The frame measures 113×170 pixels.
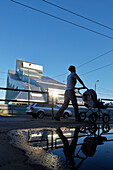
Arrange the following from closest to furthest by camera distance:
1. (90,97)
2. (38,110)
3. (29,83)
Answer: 1. (90,97)
2. (38,110)
3. (29,83)

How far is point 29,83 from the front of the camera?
8294 centimetres

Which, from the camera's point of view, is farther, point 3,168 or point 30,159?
point 30,159

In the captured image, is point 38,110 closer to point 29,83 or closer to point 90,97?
point 90,97

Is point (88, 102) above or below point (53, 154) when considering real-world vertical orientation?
above

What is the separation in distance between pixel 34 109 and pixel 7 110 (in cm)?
650

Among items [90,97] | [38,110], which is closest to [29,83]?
[38,110]

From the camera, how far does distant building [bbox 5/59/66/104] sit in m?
72.9

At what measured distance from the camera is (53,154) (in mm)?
1441

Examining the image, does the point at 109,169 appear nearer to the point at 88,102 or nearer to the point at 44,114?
the point at 88,102

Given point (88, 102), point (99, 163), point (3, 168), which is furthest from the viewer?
point (88, 102)

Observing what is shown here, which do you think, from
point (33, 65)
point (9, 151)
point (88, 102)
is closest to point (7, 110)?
point (88, 102)

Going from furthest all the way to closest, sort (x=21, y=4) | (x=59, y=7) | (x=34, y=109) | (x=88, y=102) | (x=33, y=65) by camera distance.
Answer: (x=33, y=65) → (x=34, y=109) → (x=59, y=7) → (x=21, y=4) → (x=88, y=102)

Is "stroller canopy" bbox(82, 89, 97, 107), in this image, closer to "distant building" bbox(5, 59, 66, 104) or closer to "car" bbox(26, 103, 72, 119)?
"car" bbox(26, 103, 72, 119)

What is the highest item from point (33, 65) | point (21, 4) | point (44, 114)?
point (33, 65)
